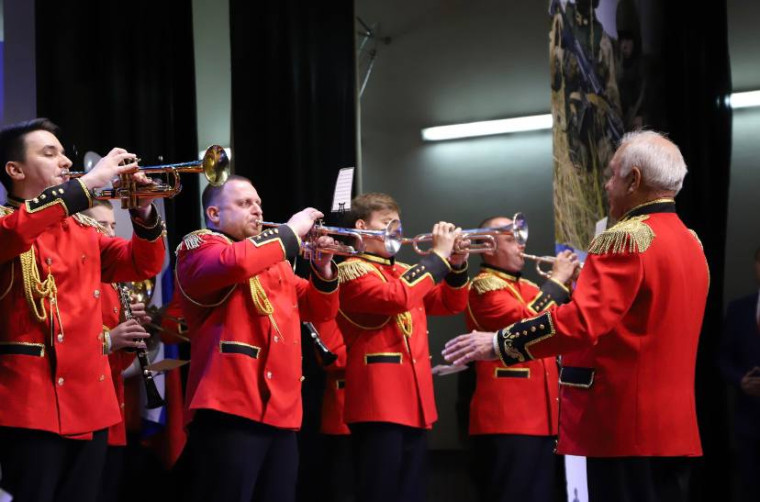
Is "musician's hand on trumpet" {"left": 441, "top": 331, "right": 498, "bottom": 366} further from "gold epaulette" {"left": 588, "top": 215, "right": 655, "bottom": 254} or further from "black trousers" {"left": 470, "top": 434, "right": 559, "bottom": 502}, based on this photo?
"black trousers" {"left": 470, "top": 434, "right": 559, "bottom": 502}

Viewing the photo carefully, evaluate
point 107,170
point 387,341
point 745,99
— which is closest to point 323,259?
point 387,341

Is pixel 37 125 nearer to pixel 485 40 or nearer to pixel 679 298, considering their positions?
pixel 679 298

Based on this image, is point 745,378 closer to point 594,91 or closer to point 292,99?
point 594,91

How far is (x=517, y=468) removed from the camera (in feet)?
14.4

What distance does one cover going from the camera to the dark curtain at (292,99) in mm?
5559

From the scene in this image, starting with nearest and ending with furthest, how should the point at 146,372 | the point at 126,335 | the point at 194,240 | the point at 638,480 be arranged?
the point at 638,480 < the point at 194,240 < the point at 126,335 < the point at 146,372

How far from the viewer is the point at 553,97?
522 cm

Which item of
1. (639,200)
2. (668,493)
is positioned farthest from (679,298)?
(668,493)

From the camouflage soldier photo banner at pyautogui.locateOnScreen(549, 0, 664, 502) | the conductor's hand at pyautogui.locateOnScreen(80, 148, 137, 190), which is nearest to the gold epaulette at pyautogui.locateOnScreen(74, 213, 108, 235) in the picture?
the conductor's hand at pyautogui.locateOnScreen(80, 148, 137, 190)

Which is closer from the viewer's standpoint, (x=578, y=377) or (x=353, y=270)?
(x=578, y=377)

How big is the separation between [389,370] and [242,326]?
101cm

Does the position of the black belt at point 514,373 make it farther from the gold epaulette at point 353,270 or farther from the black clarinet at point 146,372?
the black clarinet at point 146,372

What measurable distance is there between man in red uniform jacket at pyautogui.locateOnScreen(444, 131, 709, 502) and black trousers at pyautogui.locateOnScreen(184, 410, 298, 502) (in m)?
0.91

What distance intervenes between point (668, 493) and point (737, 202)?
311 cm
